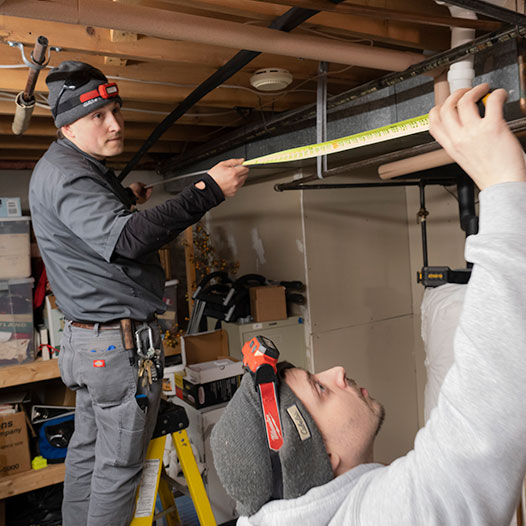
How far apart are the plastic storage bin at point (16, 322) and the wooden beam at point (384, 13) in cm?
216

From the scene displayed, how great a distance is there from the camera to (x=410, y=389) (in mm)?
3658

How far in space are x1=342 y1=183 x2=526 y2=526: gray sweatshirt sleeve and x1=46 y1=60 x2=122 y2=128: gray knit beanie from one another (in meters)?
1.56

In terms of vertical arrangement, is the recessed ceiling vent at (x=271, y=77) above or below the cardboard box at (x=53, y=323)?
above

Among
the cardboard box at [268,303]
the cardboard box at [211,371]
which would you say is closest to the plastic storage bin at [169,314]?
the cardboard box at [211,371]

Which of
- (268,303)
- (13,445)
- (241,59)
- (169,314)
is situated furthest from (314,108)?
(13,445)

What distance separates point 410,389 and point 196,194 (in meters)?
2.70

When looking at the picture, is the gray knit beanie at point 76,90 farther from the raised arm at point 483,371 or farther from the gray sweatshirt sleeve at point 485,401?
the gray sweatshirt sleeve at point 485,401

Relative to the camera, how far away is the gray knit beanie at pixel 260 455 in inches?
32.8

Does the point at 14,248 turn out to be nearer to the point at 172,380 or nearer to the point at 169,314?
the point at 169,314

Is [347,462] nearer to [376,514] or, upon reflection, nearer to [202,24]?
[376,514]

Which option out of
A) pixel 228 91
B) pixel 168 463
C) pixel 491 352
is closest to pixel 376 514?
pixel 491 352

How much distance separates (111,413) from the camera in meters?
1.81

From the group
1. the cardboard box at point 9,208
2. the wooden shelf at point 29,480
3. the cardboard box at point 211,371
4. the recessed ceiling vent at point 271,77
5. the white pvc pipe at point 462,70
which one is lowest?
the wooden shelf at point 29,480

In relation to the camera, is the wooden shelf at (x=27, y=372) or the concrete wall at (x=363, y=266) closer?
the wooden shelf at (x=27, y=372)
